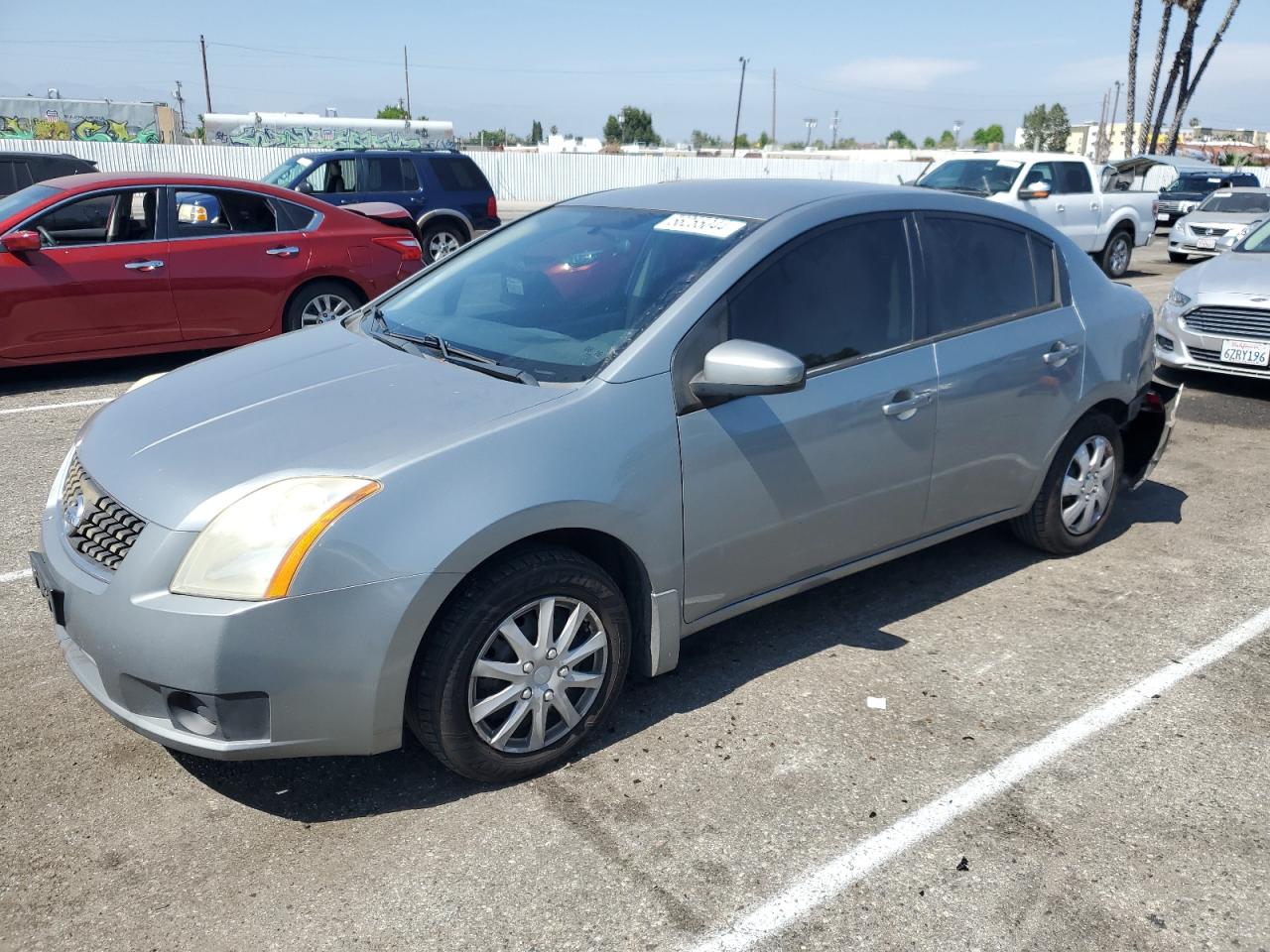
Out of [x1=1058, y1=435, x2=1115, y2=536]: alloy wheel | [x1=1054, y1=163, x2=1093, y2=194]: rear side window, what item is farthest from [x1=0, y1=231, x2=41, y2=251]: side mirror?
[x1=1054, y1=163, x2=1093, y2=194]: rear side window

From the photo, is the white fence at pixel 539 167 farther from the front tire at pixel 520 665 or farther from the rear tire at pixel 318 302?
the front tire at pixel 520 665

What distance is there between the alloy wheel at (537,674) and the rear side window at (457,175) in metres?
13.4

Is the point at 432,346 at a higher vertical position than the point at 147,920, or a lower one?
higher

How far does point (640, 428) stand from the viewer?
3191 millimetres

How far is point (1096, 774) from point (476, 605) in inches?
76.7

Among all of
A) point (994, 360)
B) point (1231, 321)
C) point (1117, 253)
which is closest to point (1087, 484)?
point (994, 360)

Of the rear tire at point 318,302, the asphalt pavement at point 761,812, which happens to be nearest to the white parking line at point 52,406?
the rear tire at point 318,302

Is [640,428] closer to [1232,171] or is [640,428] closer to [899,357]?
[899,357]

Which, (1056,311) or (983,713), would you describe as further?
(1056,311)

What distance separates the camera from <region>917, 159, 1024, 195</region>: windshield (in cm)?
1462

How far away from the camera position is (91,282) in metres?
7.66

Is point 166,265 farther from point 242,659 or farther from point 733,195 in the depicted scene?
point 242,659

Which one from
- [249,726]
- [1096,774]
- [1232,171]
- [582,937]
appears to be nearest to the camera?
[582,937]

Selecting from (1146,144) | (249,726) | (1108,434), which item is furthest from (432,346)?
(1146,144)
